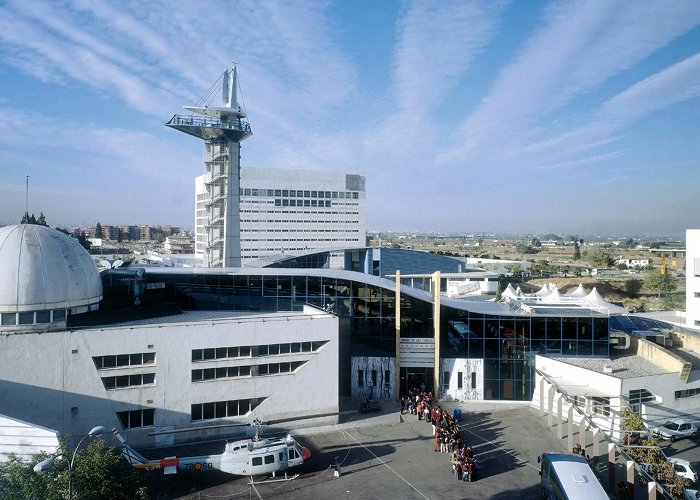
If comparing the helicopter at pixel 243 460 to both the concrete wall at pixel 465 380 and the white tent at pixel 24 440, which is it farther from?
the concrete wall at pixel 465 380

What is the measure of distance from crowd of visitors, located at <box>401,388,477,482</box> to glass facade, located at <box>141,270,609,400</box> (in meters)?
2.75

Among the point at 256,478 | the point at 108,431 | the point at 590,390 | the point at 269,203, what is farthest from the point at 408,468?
the point at 269,203

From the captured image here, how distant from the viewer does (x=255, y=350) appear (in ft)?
74.6

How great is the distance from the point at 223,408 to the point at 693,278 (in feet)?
111

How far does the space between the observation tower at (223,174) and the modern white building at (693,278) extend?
31.8m

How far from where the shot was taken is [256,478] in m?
18.2

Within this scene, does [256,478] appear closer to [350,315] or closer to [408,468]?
[408,468]

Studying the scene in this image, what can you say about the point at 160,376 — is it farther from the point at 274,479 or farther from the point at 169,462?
the point at 274,479

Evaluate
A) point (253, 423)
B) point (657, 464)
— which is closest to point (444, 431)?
point (657, 464)

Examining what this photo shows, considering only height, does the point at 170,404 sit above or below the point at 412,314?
below

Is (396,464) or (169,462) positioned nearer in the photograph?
(169,462)

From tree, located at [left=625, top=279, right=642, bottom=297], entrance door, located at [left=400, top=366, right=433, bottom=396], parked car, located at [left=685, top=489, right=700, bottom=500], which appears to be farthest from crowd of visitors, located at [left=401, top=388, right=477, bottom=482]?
tree, located at [left=625, top=279, right=642, bottom=297]

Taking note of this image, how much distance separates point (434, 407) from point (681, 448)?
10.3 meters

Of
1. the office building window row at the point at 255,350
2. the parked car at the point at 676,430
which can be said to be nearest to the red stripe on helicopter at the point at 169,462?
the office building window row at the point at 255,350
